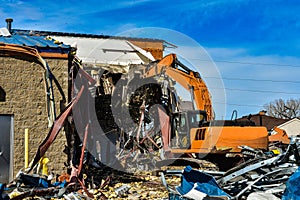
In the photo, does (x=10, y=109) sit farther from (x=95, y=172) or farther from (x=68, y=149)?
(x=95, y=172)

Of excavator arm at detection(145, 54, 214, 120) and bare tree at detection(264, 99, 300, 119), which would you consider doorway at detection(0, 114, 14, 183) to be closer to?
excavator arm at detection(145, 54, 214, 120)

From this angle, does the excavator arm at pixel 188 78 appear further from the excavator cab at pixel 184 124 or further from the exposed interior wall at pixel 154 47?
the exposed interior wall at pixel 154 47

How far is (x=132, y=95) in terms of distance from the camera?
17125 millimetres

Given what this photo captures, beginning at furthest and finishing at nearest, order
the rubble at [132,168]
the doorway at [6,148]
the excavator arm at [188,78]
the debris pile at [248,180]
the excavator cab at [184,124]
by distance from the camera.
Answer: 1. the excavator cab at [184,124]
2. the excavator arm at [188,78]
3. the doorway at [6,148]
4. the rubble at [132,168]
5. the debris pile at [248,180]

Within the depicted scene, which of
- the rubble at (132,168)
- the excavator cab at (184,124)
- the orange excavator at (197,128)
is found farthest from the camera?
the excavator cab at (184,124)

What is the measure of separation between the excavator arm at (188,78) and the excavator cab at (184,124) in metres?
0.28

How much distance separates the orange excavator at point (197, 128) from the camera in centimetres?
1409

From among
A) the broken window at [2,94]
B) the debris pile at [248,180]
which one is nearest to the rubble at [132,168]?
the debris pile at [248,180]

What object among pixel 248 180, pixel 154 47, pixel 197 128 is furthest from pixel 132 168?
pixel 154 47

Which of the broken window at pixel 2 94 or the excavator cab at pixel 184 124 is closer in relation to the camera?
the broken window at pixel 2 94

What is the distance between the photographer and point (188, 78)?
15.5 metres

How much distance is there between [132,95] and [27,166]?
5.95 m

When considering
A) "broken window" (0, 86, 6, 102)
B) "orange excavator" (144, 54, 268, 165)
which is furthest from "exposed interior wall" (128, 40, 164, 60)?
"broken window" (0, 86, 6, 102)

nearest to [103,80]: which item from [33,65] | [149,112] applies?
[149,112]
